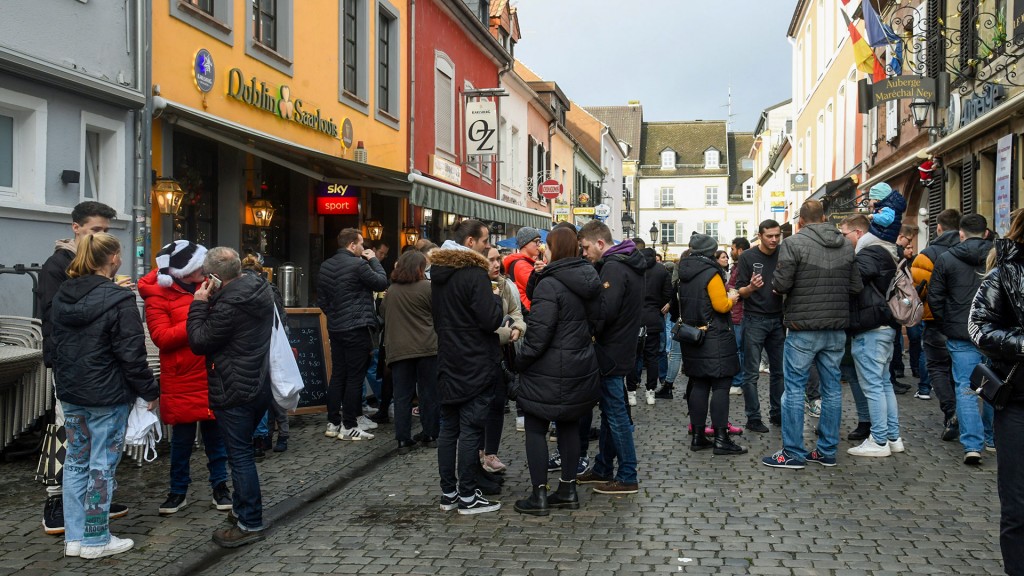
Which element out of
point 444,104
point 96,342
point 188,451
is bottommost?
point 188,451

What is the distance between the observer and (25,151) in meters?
8.11

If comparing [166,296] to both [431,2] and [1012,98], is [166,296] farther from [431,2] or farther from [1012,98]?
[431,2]

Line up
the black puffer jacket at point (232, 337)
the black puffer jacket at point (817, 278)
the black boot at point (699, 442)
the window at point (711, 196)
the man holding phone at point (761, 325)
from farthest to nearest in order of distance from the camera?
1. the window at point (711, 196)
2. the man holding phone at point (761, 325)
3. the black boot at point (699, 442)
4. the black puffer jacket at point (817, 278)
5. the black puffer jacket at point (232, 337)

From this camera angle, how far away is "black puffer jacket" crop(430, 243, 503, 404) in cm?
586

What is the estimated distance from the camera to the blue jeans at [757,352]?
862 centimetres

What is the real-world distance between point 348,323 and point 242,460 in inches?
121

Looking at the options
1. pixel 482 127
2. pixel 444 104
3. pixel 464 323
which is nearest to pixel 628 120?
pixel 482 127

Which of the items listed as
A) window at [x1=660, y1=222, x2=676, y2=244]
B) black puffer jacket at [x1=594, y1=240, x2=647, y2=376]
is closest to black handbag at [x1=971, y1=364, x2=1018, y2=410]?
black puffer jacket at [x1=594, y1=240, x2=647, y2=376]

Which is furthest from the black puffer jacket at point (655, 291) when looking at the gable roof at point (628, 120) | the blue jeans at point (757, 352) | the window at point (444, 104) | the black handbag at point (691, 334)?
the gable roof at point (628, 120)

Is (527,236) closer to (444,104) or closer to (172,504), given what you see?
(172,504)

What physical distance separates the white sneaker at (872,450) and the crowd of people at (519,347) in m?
0.02

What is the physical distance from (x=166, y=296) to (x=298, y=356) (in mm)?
3872

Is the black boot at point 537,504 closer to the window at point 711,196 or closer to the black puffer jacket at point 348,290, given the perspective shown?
the black puffer jacket at point 348,290

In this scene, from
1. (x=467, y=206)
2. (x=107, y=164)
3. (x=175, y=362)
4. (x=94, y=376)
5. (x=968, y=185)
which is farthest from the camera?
(x=467, y=206)
